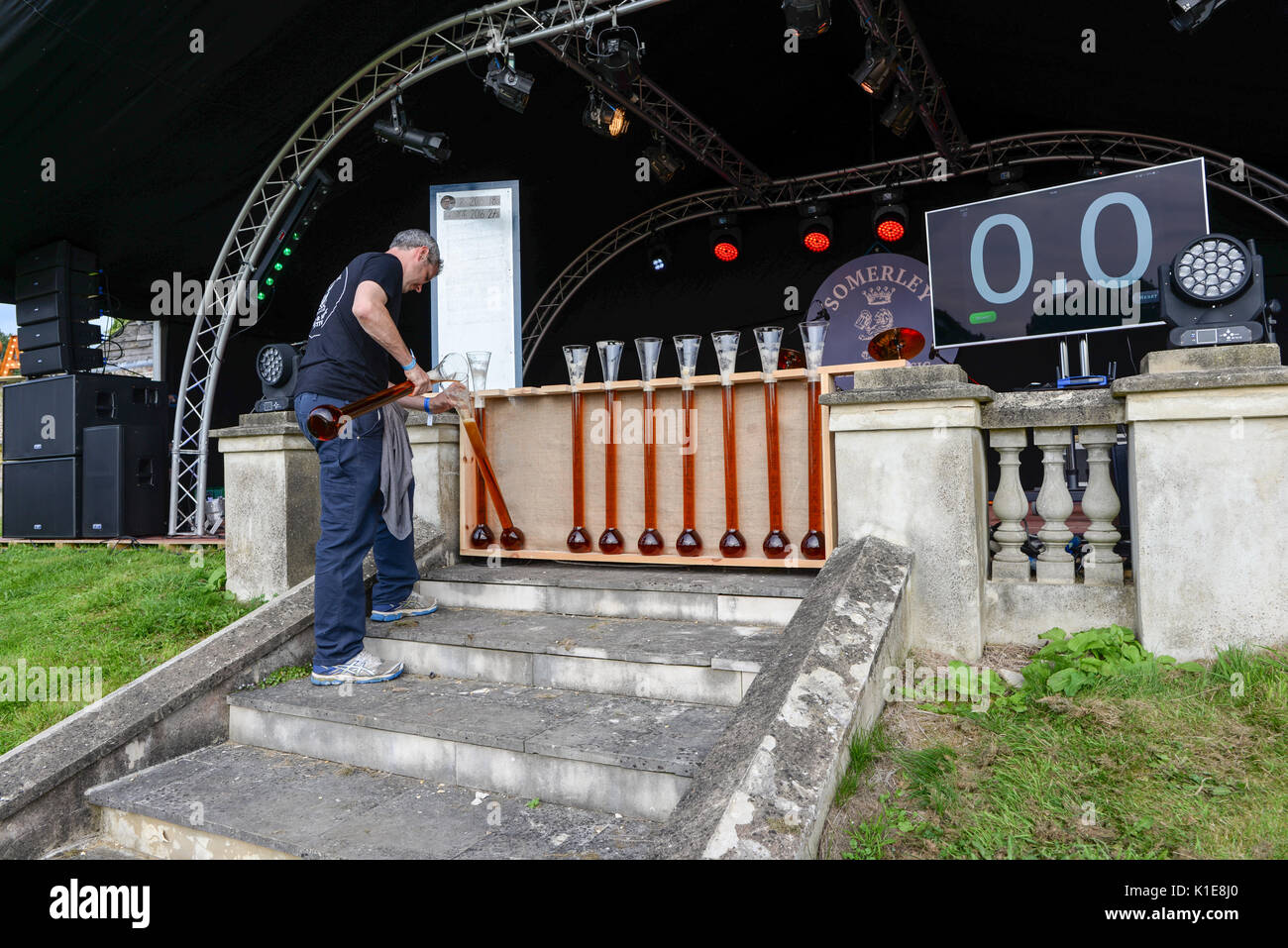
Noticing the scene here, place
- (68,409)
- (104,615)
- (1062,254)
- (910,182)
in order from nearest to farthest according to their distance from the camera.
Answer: (104,615), (1062,254), (68,409), (910,182)

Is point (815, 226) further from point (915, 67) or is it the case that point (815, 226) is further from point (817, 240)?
point (915, 67)

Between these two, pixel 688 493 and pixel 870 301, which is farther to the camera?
pixel 870 301

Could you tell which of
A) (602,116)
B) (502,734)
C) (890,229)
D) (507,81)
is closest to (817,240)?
(890,229)

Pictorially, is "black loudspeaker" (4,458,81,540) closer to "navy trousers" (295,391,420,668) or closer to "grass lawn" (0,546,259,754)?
"grass lawn" (0,546,259,754)

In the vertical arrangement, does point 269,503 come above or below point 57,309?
below

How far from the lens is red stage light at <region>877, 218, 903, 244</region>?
8.15m

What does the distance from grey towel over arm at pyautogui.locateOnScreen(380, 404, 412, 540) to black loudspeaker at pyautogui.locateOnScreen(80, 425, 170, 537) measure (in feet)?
14.3

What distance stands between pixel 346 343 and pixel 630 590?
57.3 inches

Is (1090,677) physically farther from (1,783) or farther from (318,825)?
(1,783)

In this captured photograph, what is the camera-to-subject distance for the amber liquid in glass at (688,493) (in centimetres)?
355

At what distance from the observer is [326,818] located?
2111 mm

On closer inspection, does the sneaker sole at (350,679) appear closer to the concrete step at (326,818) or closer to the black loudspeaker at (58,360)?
the concrete step at (326,818)

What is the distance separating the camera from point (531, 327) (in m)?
9.73
